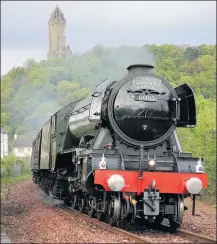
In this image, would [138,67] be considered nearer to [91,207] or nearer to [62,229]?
[91,207]

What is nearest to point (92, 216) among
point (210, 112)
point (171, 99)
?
point (171, 99)

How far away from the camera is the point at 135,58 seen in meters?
13.0

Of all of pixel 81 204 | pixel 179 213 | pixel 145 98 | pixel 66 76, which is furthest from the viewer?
pixel 66 76

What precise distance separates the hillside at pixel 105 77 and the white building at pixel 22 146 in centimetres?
138

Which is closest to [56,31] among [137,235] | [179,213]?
[179,213]

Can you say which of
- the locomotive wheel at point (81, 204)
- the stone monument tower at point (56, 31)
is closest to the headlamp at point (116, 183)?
the locomotive wheel at point (81, 204)

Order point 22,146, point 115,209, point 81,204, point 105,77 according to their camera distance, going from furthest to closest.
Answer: point 22,146
point 105,77
point 81,204
point 115,209

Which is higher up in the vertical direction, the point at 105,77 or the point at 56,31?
the point at 56,31

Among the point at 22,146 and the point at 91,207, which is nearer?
the point at 91,207

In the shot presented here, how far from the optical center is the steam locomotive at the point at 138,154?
30.7 feet

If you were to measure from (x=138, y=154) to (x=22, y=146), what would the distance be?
7023 centimetres

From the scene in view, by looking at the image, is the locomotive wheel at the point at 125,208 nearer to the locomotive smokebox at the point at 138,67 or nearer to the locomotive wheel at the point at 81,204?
the locomotive wheel at the point at 81,204

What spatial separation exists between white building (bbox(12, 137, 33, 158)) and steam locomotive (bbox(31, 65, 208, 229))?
219 ft

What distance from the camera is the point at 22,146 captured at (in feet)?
258
